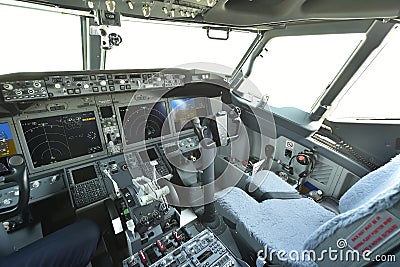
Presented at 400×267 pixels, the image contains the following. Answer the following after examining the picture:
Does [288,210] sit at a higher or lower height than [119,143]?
lower

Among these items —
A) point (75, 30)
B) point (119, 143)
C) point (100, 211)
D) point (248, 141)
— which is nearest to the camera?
point (75, 30)

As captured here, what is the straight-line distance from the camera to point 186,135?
7.23 feet

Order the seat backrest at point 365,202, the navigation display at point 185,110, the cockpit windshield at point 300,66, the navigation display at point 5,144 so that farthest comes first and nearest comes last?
1. the navigation display at point 185,110
2. the cockpit windshield at point 300,66
3. the navigation display at point 5,144
4. the seat backrest at point 365,202

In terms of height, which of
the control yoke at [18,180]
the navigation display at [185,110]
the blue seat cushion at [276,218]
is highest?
the navigation display at [185,110]

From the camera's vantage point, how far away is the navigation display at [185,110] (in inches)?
83.7

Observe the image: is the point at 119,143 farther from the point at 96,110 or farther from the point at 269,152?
the point at 269,152

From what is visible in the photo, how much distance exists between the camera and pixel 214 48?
8.30ft

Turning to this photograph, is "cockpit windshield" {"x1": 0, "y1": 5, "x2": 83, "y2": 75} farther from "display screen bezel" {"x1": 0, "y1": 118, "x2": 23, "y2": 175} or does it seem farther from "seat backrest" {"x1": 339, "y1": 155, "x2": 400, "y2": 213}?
"seat backrest" {"x1": 339, "y1": 155, "x2": 400, "y2": 213}

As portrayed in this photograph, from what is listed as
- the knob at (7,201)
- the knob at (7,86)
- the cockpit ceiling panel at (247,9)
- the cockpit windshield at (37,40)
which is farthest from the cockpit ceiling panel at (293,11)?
the knob at (7,201)

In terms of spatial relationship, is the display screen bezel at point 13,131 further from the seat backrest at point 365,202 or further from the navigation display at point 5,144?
the seat backrest at point 365,202

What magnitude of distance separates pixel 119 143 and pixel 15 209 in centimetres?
83

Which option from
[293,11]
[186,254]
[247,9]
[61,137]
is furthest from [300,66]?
[61,137]

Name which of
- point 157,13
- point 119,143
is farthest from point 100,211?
point 157,13

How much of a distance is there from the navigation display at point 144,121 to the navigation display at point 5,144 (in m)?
0.77
